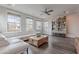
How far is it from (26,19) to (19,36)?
46 centimetres

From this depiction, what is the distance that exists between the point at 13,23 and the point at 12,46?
52cm

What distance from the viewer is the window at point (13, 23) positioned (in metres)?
1.51

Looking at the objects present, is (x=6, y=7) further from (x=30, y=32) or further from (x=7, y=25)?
(x=30, y=32)

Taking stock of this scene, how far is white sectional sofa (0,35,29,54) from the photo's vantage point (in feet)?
4.52

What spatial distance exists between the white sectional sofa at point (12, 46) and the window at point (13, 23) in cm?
23

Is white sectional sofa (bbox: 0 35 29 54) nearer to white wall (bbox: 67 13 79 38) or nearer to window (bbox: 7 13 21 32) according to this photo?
window (bbox: 7 13 21 32)

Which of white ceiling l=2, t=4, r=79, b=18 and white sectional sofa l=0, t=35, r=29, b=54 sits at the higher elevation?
white ceiling l=2, t=4, r=79, b=18

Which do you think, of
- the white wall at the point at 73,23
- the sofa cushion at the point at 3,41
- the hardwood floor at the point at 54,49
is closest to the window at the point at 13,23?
the sofa cushion at the point at 3,41

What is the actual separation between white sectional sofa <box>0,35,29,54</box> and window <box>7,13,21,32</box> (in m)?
0.23

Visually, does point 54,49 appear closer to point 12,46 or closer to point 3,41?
point 12,46

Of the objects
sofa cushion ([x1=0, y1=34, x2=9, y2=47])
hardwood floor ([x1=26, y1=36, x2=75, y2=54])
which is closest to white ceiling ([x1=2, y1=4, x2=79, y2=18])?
sofa cushion ([x1=0, y1=34, x2=9, y2=47])

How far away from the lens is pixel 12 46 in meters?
1.52

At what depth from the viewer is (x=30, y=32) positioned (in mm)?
1805
